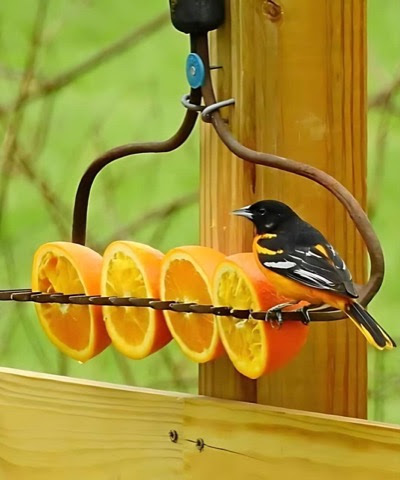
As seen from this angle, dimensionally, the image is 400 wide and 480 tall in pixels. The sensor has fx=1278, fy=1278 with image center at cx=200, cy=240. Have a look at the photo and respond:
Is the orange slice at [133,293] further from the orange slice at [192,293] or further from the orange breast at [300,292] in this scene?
the orange breast at [300,292]

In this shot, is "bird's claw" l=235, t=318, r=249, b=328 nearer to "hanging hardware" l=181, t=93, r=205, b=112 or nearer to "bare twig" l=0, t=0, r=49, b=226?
"hanging hardware" l=181, t=93, r=205, b=112

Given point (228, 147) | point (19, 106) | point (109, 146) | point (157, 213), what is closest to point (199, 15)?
point (228, 147)

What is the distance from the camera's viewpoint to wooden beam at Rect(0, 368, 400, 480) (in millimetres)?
1396

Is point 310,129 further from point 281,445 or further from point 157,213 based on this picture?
point 157,213

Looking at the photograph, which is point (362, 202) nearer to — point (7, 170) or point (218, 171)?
point (218, 171)

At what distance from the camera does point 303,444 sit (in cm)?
143

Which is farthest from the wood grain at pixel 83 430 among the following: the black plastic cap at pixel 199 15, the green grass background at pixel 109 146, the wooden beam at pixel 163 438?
the green grass background at pixel 109 146

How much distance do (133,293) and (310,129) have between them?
30 cm

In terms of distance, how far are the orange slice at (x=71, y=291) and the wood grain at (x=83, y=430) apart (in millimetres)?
65

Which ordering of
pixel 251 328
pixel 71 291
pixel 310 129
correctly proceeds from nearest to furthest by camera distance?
pixel 251 328
pixel 310 129
pixel 71 291

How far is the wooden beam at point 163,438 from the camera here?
4.58ft

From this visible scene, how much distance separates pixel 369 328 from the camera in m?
1.34

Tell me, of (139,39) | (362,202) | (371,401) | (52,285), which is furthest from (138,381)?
(362,202)

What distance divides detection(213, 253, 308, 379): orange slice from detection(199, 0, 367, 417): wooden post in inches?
4.5
